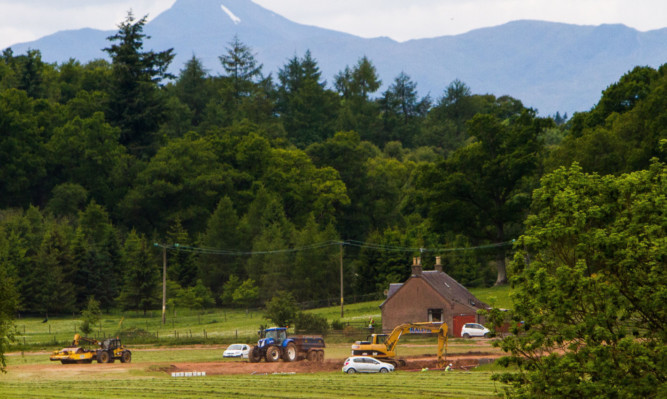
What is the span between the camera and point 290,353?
54.9 m

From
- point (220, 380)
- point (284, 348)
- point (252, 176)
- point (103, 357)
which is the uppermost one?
point (252, 176)

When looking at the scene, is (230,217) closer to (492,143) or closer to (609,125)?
(492,143)

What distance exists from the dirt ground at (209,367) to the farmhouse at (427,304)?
1875 cm

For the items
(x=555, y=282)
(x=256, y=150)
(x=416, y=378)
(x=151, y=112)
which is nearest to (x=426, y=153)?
(x=256, y=150)

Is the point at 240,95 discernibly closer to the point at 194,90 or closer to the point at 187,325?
the point at 194,90

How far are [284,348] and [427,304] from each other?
23696mm

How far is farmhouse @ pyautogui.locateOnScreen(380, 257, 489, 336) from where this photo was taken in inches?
2958

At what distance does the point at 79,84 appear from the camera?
156 metres

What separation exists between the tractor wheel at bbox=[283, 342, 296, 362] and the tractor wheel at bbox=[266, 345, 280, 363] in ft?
1.36

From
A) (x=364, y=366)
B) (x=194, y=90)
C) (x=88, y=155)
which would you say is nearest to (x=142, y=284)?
(x=88, y=155)

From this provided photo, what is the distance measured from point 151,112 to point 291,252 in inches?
1798

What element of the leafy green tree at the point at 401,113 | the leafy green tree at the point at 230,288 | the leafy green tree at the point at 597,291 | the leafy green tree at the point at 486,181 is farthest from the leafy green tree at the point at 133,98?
the leafy green tree at the point at 597,291

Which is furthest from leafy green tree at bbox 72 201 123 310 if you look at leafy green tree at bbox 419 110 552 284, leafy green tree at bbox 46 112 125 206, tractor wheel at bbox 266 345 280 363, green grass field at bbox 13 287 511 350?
tractor wheel at bbox 266 345 280 363

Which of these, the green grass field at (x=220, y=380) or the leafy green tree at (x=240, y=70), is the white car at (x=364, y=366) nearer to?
the green grass field at (x=220, y=380)
